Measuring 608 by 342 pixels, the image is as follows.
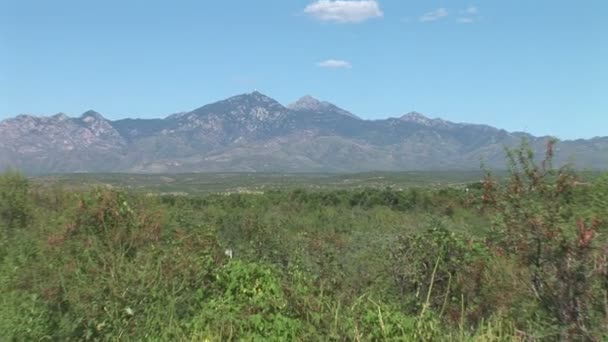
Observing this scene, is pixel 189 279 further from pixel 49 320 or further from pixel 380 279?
pixel 380 279

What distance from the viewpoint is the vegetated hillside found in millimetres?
6770

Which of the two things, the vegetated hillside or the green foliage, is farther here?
the green foliage

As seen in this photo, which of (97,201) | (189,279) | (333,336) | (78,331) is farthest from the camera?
(97,201)

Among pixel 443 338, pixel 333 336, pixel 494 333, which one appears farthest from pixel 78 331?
pixel 494 333

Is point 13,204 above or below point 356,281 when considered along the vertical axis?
above

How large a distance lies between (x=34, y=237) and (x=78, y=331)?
7594 mm

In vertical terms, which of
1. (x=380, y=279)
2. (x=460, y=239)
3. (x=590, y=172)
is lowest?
(x=380, y=279)

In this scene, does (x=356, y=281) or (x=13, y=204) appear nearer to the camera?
(x=356, y=281)

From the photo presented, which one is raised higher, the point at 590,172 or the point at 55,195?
the point at 590,172

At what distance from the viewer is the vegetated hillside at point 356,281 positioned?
6770 millimetres

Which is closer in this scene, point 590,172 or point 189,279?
point 590,172

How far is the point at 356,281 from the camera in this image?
40.1 ft

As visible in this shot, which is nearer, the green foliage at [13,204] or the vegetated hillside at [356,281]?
the vegetated hillside at [356,281]

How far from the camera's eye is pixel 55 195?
24359 millimetres
